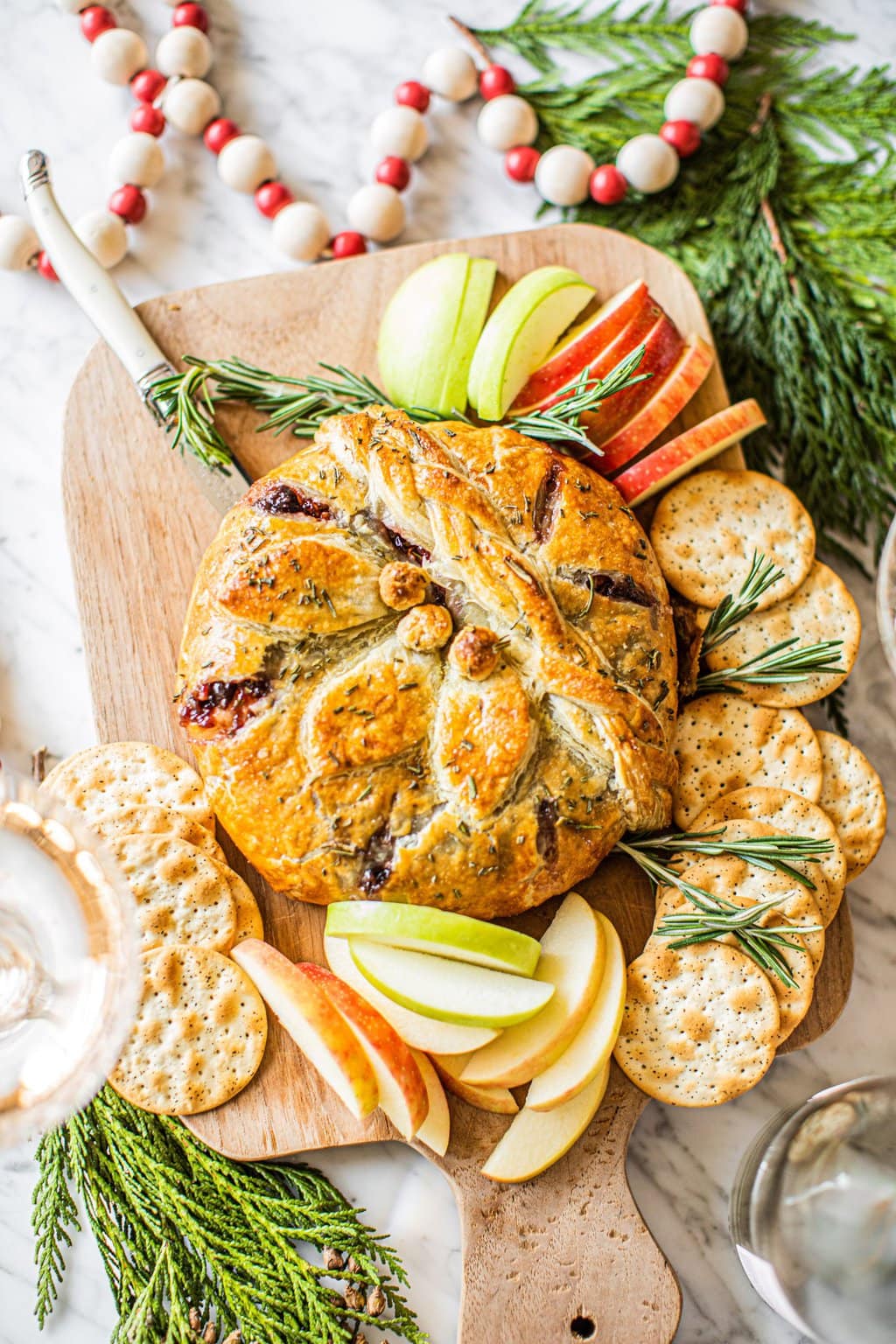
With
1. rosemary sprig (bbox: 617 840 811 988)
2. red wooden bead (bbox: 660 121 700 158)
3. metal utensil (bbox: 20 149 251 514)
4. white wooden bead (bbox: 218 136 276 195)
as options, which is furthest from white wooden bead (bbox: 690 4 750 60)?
rosemary sprig (bbox: 617 840 811 988)

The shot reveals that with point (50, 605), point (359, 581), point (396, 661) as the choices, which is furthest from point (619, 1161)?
point (50, 605)

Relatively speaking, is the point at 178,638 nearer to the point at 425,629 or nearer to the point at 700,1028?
the point at 425,629

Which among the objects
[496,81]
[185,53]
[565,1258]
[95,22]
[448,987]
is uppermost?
[95,22]

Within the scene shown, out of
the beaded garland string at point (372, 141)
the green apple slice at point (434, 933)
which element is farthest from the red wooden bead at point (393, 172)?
the green apple slice at point (434, 933)

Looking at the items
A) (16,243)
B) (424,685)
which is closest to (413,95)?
(16,243)

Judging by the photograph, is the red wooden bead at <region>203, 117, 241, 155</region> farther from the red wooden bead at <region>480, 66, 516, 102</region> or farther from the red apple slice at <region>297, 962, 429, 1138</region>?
the red apple slice at <region>297, 962, 429, 1138</region>

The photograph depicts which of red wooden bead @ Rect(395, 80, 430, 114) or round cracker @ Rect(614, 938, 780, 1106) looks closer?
round cracker @ Rect(614, 938, 780, 1106)
